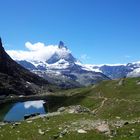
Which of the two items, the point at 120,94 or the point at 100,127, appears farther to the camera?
the point at 120,94

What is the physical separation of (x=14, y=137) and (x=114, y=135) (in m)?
12.4

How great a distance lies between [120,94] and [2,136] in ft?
241

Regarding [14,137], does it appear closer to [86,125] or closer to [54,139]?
[54,139]

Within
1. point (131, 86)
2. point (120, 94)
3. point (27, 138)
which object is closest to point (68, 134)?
point (27, 138)

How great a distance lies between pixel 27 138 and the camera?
42062 millimetres

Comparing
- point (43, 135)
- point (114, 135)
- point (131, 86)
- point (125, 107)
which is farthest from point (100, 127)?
point (131, 86)

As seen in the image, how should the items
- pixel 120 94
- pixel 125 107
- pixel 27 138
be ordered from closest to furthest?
pixel 27 138
pixel 125 107
pixel 120 94

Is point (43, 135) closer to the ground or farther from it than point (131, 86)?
closer to the ground

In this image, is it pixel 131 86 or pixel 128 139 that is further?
pixel 131 86

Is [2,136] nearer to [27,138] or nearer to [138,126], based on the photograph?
[27,138]

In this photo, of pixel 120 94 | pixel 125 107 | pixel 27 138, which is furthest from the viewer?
pixel 120 94

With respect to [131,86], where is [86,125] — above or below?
below

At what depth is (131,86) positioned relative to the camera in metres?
126

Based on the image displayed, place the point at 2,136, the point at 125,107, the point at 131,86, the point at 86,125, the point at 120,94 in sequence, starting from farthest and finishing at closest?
1. the point at 131,86
2. the point at 120,94
3. the point at 125,107
4. the point at 86,125
5. the point at 2,136
